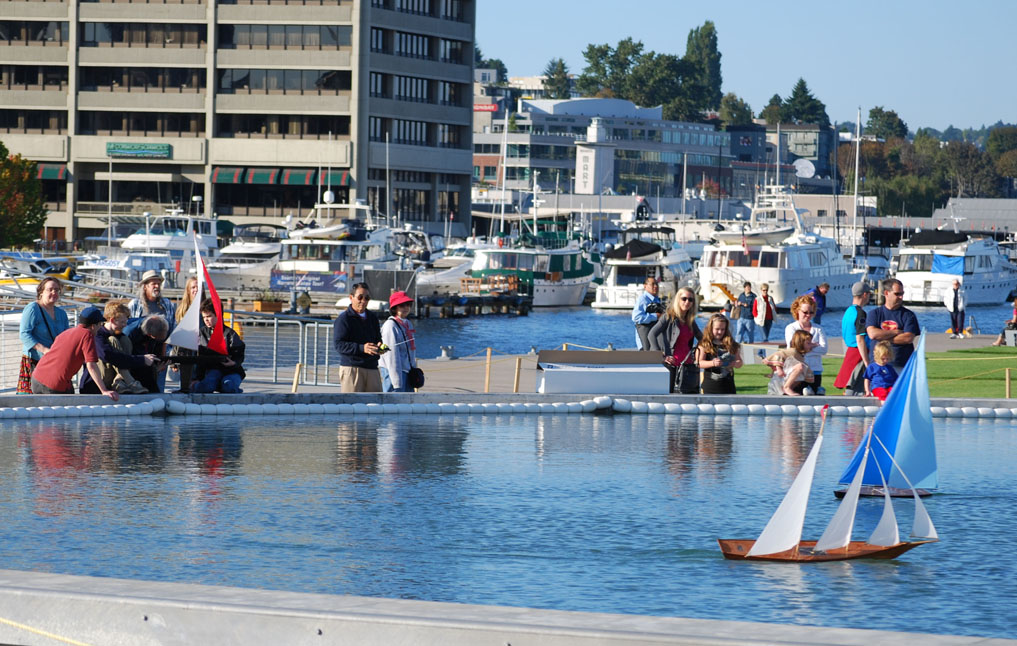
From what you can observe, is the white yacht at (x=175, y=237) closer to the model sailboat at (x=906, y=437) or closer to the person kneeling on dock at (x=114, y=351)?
the person kneeling on dock at (x=114, y=351)

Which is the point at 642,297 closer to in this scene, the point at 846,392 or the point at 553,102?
the point at 846,392

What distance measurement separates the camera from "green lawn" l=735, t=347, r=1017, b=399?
2372cm

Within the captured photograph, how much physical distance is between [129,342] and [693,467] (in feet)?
21.7

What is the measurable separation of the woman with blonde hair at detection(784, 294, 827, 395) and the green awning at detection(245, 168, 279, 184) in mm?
87208

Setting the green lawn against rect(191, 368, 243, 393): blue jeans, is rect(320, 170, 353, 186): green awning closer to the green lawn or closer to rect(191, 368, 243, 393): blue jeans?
the green lawn

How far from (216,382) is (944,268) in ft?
219

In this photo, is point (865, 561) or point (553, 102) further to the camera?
point (553, 102)

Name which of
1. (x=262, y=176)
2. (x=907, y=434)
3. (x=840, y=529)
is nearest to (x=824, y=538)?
(x=840, y=529)

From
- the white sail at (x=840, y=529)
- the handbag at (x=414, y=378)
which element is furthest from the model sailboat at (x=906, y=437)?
the handbag at (x=414, y=378)

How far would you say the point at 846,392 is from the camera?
20.3 meters

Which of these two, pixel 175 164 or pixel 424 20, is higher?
pixel 424 20

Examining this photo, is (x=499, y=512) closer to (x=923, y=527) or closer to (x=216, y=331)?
(x=923, y=527)

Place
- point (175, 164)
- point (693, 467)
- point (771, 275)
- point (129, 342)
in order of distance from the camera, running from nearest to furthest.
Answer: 1. point (693, 467)
2. point (129, 342)
3. point (771, 275)
4. point (175, 164)

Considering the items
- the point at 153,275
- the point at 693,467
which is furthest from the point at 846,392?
the point at 153,275
